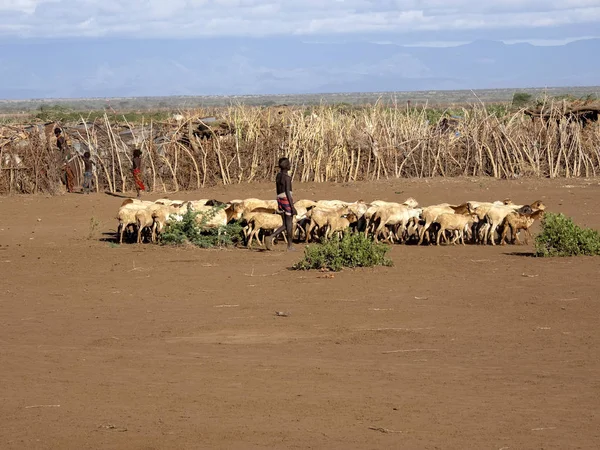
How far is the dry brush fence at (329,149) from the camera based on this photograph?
2514 centimetres

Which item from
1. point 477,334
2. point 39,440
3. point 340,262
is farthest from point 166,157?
point 39,440

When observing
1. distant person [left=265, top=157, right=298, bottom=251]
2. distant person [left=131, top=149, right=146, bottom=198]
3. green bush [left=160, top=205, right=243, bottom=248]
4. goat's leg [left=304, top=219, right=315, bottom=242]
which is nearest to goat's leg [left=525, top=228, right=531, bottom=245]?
goat's leg [left=304, top=219, right=315, bottom=242]

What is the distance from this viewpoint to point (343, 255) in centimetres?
1380

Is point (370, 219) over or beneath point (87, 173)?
beneath

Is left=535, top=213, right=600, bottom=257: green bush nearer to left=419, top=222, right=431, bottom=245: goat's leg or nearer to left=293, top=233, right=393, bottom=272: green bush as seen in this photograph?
left=419, top=222, right=431, bottom=245: goat's leg

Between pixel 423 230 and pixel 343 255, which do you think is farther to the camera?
pixel 423 230

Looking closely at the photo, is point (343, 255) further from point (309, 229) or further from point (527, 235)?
point (527, 235)

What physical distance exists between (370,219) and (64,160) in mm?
11063

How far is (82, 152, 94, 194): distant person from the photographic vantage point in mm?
24641

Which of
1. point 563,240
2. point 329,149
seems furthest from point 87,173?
point 563,240

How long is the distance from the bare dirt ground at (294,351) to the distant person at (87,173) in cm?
853

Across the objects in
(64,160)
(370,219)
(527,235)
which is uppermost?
(64,160)

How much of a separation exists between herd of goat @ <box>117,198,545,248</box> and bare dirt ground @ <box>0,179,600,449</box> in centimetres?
47

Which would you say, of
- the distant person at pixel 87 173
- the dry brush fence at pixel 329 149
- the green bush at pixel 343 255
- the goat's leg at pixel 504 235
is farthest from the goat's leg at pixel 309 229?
the distant person at pixel 87 173
